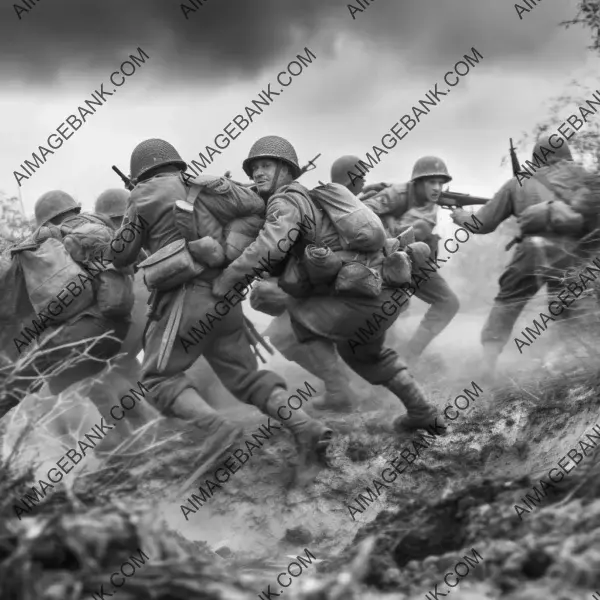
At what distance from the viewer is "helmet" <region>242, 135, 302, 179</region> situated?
297 inches

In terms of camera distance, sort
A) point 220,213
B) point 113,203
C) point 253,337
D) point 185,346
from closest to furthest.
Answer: point 185,346, point 220,213, point 253,337, point 113,203

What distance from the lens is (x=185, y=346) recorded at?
7211 millimetres

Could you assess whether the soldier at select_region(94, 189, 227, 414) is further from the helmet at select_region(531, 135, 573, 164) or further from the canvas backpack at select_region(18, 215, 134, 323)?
the helmet at select_region(531, 135, 573, 164)

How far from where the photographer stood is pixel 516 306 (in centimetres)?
865

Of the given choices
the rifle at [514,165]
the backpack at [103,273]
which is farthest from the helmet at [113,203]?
the rifle at [514,165]

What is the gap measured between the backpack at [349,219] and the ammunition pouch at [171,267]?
101 centimetres

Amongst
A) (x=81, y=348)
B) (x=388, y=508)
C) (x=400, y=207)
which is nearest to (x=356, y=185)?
(x=400, y=207)

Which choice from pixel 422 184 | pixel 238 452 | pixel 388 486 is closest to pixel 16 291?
pixel 238 452

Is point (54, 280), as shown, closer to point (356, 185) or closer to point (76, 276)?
point (76, 276)

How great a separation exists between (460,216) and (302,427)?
2.97 m

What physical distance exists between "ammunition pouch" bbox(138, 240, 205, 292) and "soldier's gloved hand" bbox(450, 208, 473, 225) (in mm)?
2831

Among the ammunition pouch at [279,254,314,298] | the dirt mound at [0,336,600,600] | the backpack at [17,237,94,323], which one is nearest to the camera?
the dirt mound at [0,336,600,600]

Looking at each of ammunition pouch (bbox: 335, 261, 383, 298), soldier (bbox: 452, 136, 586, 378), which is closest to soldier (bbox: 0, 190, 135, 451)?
ammunition pouch (bbox: 335, 261, 383, 298)

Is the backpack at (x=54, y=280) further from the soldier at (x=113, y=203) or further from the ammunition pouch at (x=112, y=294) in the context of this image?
the soldier at (x=113, y=203)
